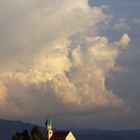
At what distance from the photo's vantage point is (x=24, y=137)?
598ft

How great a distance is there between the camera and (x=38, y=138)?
18388 centimetres

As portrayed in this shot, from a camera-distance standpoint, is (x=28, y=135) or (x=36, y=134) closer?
(x=28, y=135)

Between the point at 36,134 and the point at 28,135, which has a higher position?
the point at 36,134

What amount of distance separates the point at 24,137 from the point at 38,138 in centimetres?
516

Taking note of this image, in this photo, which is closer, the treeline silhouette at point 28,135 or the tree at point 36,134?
the treeline silhouette at point 28,135

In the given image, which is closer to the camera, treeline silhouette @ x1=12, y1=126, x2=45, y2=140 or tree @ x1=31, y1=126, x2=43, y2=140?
treeline silhouette @ x1=12, y1=126, x2=45, y2=140
